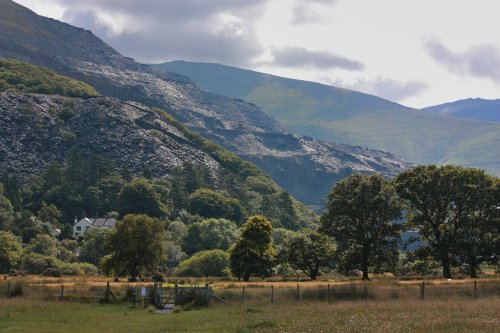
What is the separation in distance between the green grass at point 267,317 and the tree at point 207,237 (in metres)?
123

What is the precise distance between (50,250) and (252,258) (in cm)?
8665

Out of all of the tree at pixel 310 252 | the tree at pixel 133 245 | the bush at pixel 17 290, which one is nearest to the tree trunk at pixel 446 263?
the tree at pixel 310 252

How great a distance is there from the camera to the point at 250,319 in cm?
4416

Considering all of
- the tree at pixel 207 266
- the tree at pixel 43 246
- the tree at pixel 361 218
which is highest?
the tree at pixel 361 218

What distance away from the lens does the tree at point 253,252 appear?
90875mm

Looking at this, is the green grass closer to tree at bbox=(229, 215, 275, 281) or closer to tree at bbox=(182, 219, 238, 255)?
tree at bbox=(229, 215, 275, 281)

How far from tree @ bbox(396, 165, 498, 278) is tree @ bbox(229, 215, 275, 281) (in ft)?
64.2

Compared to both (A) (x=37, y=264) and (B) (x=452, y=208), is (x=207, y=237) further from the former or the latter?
(B) (x=452, y=208)

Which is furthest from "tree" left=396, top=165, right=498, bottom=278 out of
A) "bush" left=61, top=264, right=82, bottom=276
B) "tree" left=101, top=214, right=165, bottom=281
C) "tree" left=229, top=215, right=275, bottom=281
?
"bush" left=61, top=264, right=82, bottom=276

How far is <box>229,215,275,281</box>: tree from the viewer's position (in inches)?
3578

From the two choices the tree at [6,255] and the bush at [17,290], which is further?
the tree at [6,255]

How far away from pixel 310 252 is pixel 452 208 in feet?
66.3

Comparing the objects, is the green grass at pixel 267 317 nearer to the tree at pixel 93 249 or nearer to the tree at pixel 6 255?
the tree at pixel 6 255

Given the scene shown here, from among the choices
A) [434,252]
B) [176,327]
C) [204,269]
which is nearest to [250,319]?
[176,327]
